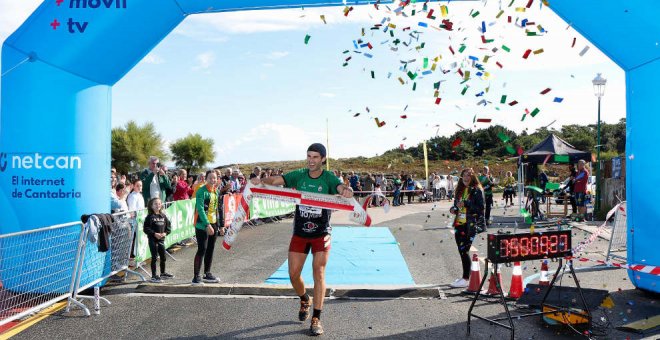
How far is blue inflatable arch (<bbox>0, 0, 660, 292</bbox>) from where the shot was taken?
761cm

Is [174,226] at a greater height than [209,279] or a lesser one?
greater

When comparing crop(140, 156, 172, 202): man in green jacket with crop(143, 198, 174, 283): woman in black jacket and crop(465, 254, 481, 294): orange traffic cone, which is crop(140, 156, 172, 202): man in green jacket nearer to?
crop(143, 198, 174, 283): woman in black jacket

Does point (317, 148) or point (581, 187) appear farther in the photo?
point (581, 187)

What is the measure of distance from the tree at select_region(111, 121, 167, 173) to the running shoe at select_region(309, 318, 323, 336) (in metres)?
54.5

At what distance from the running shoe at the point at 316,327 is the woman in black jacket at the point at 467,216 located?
315 centimetres

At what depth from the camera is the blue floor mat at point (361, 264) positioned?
9289 mm

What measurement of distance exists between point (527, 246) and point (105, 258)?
583 cm

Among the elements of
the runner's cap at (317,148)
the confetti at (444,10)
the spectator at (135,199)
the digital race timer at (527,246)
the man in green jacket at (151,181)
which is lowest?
the digital race timer at (527,246)

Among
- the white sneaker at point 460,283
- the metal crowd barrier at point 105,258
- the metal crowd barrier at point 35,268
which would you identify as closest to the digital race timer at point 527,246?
the white sneaker at point 460,283

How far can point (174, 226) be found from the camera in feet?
40.6

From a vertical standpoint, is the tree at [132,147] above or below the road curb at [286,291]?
above

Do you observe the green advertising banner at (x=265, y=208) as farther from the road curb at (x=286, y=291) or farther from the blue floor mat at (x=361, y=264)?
the road curb at (x=286, y=291)

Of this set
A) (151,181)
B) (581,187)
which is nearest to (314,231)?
(151,181)

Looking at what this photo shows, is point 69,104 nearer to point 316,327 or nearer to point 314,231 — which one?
point 314,231
